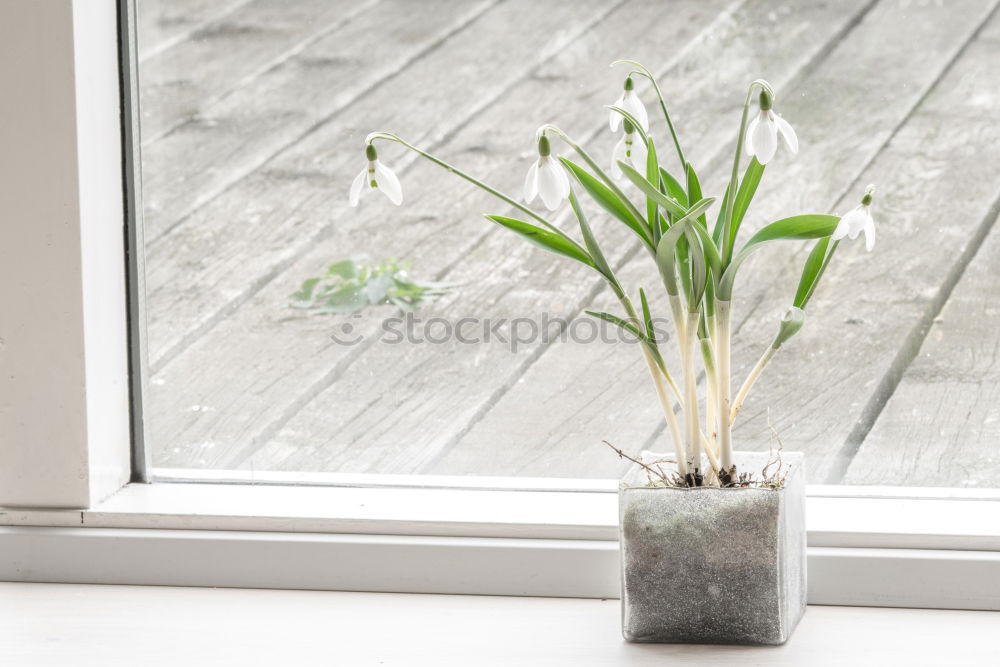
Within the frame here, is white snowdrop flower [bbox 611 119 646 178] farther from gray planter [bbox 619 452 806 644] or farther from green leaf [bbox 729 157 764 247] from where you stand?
gray planter [bbox 619 452 806 644]

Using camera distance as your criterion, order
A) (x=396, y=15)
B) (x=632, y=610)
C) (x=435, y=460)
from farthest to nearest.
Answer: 1. (x=396, y=15)
2. (x=435, y=460)
3. (x=632, y=610)

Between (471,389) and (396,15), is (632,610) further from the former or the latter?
(396,15)

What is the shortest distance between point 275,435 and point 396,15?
677 millimetres

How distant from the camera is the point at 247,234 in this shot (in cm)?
106

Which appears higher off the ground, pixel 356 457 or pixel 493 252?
pixel 493 252

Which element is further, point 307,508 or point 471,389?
point 471,389

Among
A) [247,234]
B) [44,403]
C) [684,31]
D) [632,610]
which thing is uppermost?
[684,31]

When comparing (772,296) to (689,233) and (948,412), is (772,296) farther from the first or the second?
(689,233)

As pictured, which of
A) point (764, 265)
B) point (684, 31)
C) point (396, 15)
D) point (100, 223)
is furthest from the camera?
point (396, 15)

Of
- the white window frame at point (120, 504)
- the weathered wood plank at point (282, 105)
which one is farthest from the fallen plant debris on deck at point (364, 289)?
the white window frame at point (120, 504)

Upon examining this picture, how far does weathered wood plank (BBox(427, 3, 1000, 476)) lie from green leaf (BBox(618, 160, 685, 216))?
0.30 metres

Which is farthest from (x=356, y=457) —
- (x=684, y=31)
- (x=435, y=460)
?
(x=684, y=31)

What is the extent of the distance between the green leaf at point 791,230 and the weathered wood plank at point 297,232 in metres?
0.46

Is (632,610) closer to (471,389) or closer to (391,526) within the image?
(391,526)
